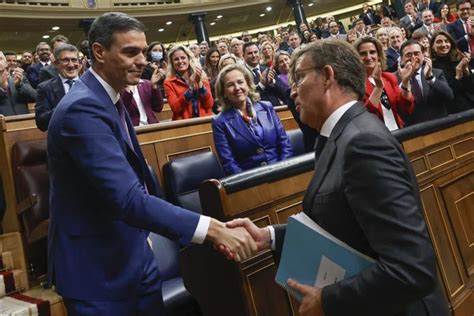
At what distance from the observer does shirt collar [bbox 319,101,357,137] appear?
0.77 meters

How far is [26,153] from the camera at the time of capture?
1680 mm

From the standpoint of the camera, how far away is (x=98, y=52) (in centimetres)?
100

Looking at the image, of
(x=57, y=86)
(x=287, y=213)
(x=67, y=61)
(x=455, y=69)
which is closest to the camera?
(x=287, y=213)

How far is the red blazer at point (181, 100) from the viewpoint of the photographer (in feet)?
8.52

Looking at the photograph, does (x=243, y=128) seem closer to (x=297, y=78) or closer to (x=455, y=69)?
(x=297, y=78)

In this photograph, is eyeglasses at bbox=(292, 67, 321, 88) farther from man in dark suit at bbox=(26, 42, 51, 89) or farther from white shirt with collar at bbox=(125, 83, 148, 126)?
man in dark suit at bbox=(26, 42, 51, 89)

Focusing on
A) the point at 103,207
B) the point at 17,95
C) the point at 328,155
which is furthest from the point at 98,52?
the point at 17,95

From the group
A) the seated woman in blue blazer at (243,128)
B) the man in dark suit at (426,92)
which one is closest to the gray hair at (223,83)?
the seated woman in blue blazer at (243,128)

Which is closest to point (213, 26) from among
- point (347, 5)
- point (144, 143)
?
point (347, 5)

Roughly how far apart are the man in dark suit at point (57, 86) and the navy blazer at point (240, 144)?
0.72 meters

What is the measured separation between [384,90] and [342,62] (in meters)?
1.30

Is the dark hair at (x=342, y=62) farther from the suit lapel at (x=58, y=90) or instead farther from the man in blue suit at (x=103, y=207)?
the suit lapel at (x=58, y=90)

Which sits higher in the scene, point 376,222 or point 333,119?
point 333,119

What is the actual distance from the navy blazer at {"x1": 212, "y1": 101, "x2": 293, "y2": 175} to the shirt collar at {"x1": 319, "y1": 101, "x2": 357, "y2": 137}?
1153mm
